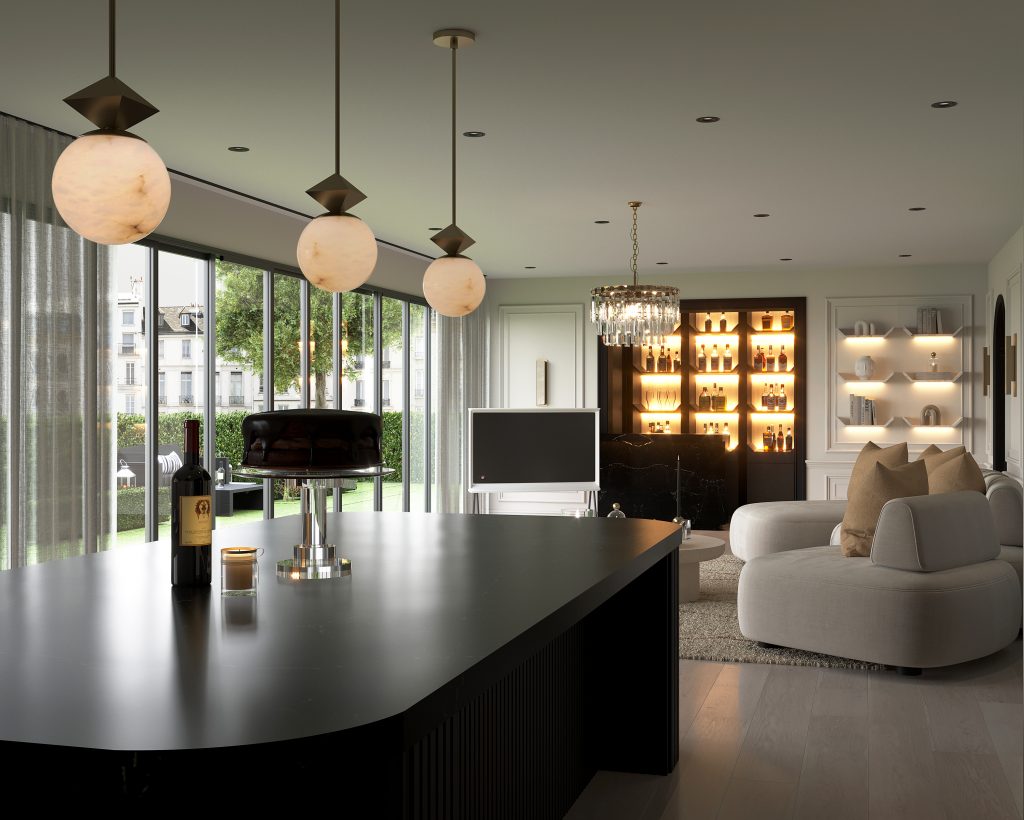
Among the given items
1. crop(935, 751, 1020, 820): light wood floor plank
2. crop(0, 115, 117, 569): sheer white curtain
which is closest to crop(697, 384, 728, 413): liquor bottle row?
crop(0, 115, 117, 569): sheer white curtain

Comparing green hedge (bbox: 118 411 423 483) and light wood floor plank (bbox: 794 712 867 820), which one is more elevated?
green hedge (bbox: 118 411 423 483)

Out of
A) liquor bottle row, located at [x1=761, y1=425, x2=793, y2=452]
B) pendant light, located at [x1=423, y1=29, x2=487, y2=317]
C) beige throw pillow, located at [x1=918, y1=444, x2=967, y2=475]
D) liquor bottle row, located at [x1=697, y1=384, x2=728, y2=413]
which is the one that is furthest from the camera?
liquor bottle row, located at [x1=697, y1=384, x2=728, y2=413]

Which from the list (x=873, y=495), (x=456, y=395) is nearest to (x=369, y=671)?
(x=873, y=495)

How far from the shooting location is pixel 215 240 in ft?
21.9

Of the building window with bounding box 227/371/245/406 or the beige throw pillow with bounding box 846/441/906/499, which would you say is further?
the building window with bounding box 227/371/245/406

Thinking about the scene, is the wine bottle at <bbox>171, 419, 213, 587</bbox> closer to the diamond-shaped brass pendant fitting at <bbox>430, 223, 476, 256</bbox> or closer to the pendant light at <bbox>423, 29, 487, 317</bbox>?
the pendant light at <bbox>423, 29, 487, 317</bbox>

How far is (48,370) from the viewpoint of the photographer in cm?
511

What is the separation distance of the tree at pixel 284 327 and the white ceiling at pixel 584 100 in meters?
0.74

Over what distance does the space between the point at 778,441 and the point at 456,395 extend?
3.38 meters

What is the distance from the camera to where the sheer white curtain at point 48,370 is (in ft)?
16.1

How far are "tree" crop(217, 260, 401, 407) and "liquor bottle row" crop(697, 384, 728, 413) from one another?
394cm

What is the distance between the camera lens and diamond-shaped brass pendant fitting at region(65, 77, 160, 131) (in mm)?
2100

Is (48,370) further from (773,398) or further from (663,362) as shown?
(773,398)

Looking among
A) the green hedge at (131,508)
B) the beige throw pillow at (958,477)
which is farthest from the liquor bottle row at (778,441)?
the green hedge at (131,508)
